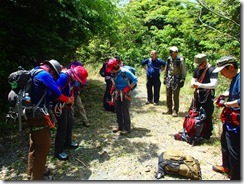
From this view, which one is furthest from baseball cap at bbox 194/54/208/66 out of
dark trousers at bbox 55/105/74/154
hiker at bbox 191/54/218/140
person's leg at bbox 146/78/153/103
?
person's leg at bbox 146/78/153/103

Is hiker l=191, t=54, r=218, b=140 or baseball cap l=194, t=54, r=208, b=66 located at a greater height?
baseball cap l=194, t=54, r=208, b=66

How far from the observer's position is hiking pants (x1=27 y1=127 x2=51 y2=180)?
4215 mm

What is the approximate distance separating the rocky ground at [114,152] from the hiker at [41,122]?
0.47m

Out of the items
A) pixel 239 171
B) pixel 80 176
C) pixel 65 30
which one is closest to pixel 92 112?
pixel 65 30

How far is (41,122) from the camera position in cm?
417

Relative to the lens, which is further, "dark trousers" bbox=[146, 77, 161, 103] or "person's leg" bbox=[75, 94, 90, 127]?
"dark trousers" bbox=[146, 77, 161, 103]

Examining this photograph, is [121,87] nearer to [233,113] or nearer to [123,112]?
[123,112]

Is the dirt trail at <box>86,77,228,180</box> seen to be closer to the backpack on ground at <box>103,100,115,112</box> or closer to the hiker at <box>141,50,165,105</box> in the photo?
the backpack on ground at <box>103,100,115,112</box>

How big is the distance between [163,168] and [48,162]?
2.19 meters

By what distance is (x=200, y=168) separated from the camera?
183 inches

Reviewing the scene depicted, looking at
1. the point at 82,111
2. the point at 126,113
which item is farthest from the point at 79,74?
the point at 82,111

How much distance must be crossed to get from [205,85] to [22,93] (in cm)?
345

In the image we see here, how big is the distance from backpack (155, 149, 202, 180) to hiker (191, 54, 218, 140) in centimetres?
141

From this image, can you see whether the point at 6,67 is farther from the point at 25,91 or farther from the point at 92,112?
the point at 92,112
